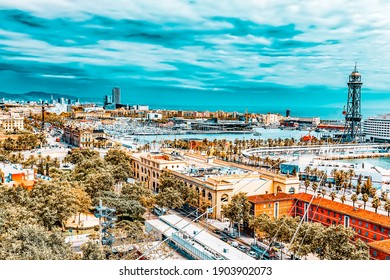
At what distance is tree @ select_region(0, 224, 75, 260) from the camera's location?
2396 millimetres

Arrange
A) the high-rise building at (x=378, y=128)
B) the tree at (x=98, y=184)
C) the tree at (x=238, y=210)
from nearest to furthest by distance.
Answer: the tree at (x=238, y=210), the tree at (x=98, y=184), the high-rise building at (x=378, y=128)

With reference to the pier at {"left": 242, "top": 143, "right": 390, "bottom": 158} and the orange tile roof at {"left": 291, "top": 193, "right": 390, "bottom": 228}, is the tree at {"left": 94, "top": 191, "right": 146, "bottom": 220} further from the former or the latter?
the pier at {"left": 242, "top": 143, "right": 390, "bottom": 158}

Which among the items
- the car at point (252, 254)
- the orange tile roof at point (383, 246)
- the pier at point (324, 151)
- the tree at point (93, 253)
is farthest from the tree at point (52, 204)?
the pier at point (324, 151)

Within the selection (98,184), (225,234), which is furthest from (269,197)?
(98,184)

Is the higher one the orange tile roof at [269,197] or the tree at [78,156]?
the tree at [78,156]

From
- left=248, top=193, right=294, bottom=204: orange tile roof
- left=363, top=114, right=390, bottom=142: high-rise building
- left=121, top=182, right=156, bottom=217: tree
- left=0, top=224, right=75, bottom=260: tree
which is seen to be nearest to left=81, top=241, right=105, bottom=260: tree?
left=0, top=224, right=75, bottom=260: tree

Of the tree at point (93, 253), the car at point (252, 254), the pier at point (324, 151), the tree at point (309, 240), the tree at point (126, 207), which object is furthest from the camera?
the pier at point (324, 151)

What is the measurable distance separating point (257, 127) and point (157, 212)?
29.7 metres

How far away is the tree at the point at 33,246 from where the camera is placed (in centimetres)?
240

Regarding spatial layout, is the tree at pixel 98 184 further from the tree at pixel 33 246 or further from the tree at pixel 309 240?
the tree at pixel 309 240

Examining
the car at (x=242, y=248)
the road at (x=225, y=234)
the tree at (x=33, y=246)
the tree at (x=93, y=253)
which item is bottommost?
the road at (x=225, y=234)

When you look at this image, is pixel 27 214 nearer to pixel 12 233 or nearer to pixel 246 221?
pixel 12 233

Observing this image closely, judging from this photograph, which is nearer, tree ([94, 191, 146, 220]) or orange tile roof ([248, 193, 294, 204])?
tree ([94, 191, 146, 220])
